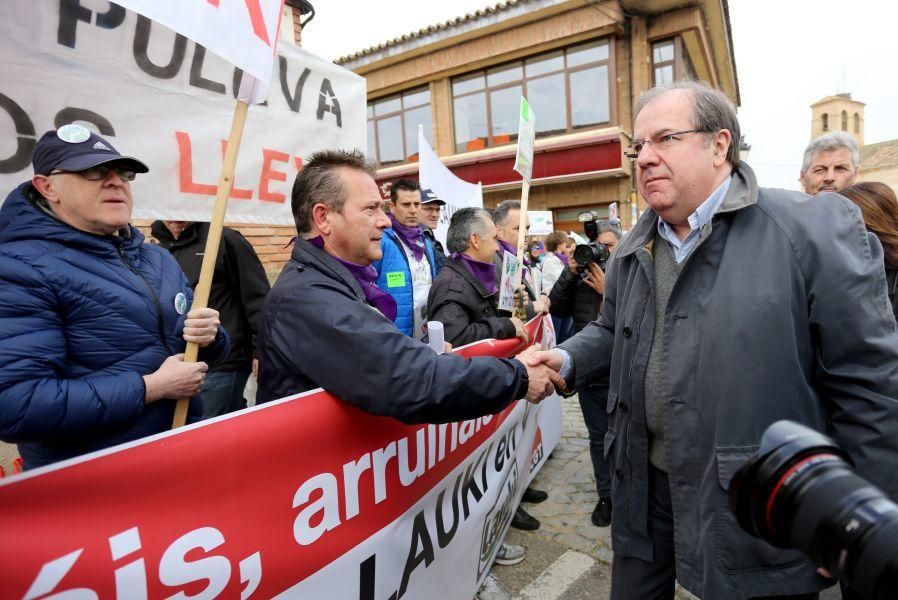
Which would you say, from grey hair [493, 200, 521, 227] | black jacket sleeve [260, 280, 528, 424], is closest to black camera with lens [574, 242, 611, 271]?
grey hair [493, 200, 521, 227]

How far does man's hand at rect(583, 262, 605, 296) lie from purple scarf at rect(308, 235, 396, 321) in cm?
191

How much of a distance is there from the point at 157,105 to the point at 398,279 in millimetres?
1769

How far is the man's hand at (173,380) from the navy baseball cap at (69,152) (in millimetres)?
698

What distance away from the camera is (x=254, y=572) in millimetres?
1355

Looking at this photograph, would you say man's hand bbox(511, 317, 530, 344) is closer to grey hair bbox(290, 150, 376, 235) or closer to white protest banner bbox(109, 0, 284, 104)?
grey hair bbox(290, 150, 376, 235)

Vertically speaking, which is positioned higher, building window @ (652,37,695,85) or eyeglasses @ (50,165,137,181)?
building window @ (652,37,695,85)

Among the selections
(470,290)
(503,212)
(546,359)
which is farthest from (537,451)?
(503,212)

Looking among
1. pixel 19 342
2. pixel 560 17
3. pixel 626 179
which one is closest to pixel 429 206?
pixel 19 342

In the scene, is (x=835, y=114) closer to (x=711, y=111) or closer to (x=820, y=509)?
(x=711, y=111)

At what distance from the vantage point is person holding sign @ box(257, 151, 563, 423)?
5.41 feet

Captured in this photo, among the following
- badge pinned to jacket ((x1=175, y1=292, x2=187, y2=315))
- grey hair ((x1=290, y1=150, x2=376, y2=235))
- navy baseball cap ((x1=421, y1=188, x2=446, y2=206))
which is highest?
navy baseball cap ((x1=421, y1=188, x2=446, y2=206))

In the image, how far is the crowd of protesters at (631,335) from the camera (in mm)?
1454

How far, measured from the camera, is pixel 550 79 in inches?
623

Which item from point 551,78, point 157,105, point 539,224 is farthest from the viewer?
point 551,78
